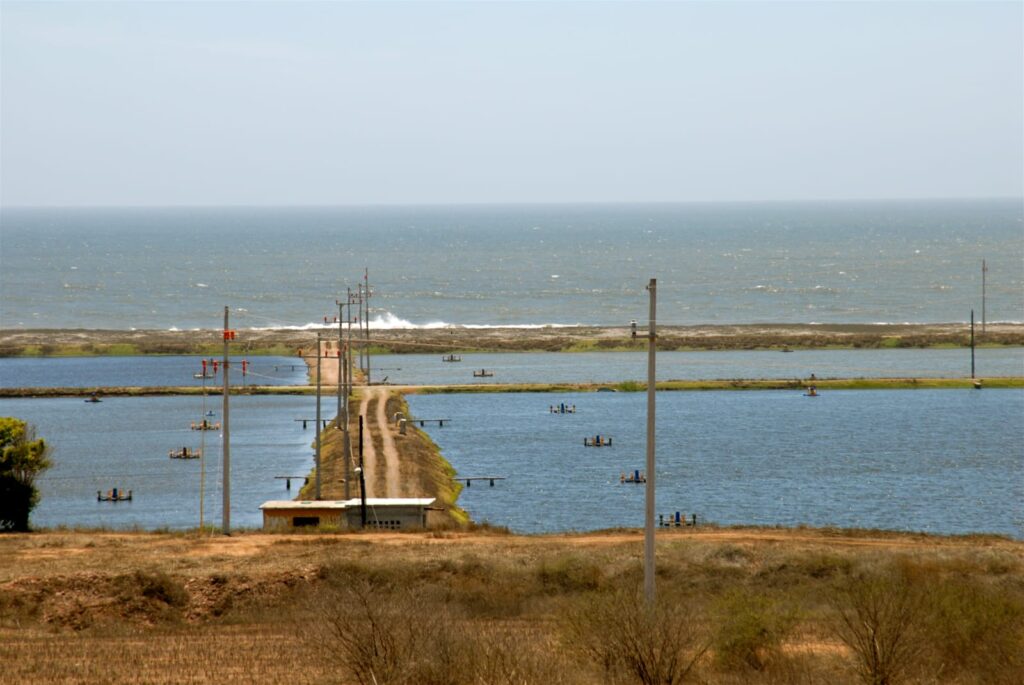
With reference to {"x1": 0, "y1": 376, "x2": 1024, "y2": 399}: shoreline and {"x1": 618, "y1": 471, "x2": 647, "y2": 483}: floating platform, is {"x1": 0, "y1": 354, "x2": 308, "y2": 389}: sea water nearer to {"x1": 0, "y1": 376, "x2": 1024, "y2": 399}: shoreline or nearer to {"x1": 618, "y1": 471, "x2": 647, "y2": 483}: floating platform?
{"x1": 0, "y1": 376, "x2": 1024, "y2": 399}: shoreline

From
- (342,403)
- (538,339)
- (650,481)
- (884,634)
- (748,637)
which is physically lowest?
(342,403)

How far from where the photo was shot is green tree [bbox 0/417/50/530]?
4100 cm

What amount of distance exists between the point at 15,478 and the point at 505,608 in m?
19.9

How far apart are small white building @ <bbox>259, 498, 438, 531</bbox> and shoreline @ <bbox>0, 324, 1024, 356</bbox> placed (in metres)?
73.3

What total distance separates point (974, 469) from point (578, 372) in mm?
44956

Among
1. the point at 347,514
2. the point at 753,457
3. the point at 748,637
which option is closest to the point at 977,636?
the point at 748,637

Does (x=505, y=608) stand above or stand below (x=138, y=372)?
above

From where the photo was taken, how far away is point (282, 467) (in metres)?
62.9

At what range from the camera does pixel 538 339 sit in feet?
417

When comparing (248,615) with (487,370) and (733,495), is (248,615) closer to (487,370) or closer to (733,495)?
(733,495)

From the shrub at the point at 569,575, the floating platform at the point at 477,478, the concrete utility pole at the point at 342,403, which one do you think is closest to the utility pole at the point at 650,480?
the shrub at the point at 569,575

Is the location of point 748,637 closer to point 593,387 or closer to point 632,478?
point 632,478

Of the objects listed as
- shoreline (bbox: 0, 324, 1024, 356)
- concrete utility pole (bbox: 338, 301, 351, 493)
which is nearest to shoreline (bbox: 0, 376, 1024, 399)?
concrete utility pole (bbox: 338, 301, 351, 493)

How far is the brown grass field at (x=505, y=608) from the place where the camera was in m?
20.3
